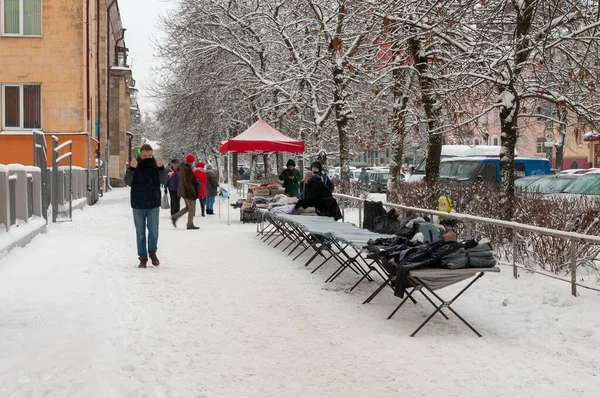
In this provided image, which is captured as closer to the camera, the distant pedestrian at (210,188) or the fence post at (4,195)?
the fence post at (4,195)

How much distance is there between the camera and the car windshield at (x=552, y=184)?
62.5 feet

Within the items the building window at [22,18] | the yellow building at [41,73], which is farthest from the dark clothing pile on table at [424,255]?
the building window at [22,18]

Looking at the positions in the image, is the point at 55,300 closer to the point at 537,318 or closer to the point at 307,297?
the point at 307,297

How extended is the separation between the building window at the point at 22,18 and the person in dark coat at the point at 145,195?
18.6m

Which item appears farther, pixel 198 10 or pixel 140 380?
pixel 198 10

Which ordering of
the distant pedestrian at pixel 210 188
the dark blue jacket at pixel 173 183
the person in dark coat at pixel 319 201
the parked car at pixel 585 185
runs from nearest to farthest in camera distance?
the person in dark coat at pixel 319 201
the parked car at pixel 585 185
the dark blue jacket at pixel 173 183
the distant pedestrian at pixel 210 188

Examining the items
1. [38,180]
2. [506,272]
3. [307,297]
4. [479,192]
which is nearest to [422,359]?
[307,297]

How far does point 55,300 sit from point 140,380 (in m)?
3.33

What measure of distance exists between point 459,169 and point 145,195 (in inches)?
609

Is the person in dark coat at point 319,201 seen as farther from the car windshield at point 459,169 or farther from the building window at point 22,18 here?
the building window at point 22,18

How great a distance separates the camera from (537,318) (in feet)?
25.9

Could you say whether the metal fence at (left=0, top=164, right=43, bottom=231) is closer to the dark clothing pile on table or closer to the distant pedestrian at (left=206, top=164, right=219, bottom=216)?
the dark clothing pile on table

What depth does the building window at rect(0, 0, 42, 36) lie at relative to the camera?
28.4m

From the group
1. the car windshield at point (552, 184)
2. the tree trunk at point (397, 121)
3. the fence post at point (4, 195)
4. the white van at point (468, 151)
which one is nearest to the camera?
the fence post at point (4, 195)
